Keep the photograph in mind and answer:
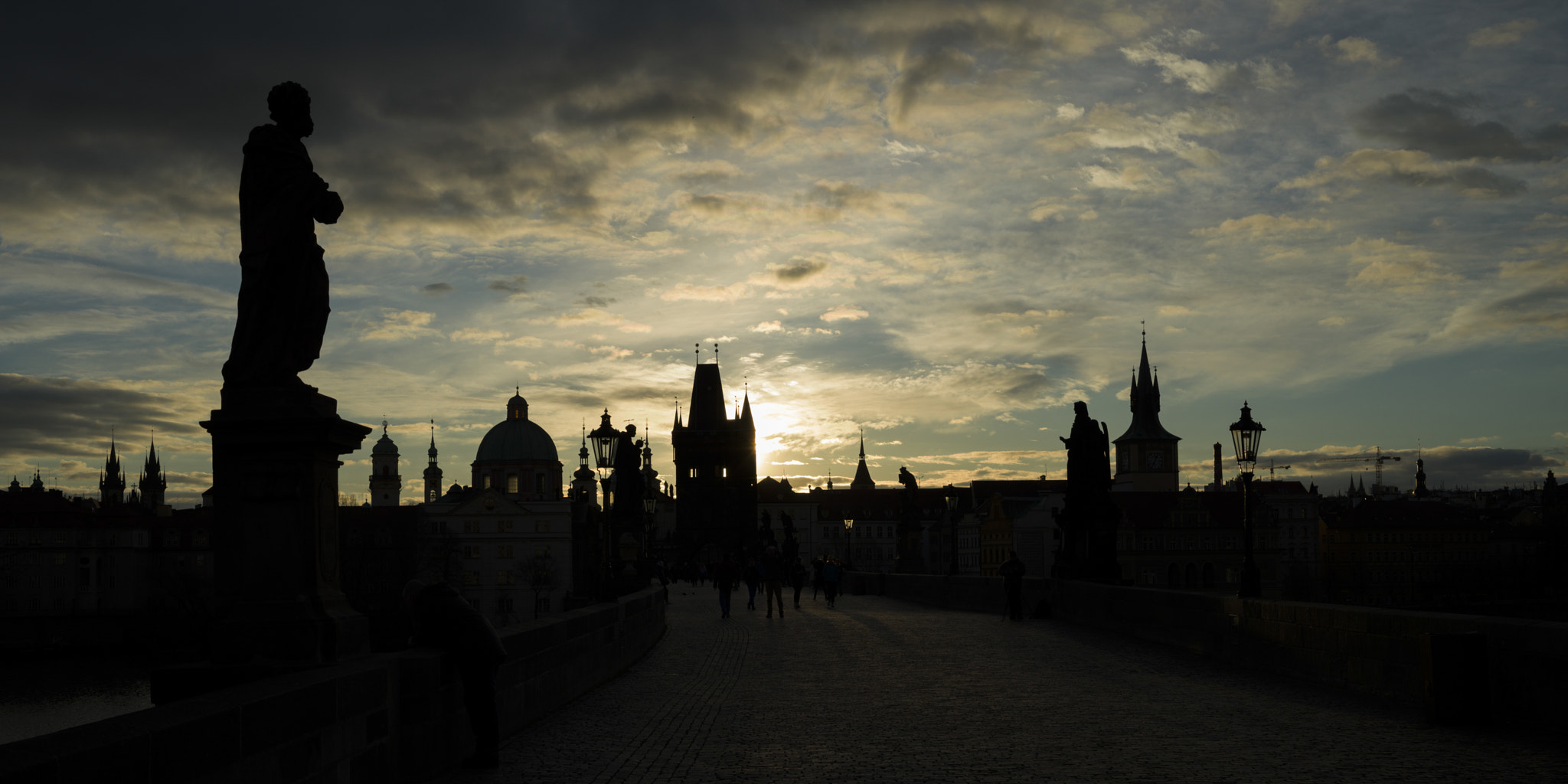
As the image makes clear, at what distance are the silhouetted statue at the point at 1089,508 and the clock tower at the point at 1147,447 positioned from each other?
168 meters

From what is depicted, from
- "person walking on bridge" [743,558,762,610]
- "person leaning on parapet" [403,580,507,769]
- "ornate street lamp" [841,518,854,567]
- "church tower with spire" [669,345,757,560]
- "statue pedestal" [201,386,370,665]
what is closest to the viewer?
"statue pedestal" [201,386,370,665]

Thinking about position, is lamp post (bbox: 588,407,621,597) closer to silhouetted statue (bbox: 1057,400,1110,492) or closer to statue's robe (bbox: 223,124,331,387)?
silhouetted statue (bbox: 1057,400,1110,492)

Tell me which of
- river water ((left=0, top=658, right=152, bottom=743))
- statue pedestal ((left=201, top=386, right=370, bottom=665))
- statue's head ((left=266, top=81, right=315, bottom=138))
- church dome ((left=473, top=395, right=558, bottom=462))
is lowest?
river water ((left=0, top=658, right=152, bottom=743))

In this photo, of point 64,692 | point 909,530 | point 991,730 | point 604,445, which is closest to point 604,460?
point 604,445

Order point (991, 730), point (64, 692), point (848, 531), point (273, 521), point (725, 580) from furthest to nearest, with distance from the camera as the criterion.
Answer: point (64, 692)
point (848, 531)
point (725, 580)
point (991, 730)
point (273, 521)

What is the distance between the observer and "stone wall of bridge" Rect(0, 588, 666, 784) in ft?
14.7

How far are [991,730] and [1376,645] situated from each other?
399cm

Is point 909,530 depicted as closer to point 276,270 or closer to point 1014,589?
point 1014,589

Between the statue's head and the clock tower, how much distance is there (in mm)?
191187

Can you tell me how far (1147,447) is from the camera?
196m

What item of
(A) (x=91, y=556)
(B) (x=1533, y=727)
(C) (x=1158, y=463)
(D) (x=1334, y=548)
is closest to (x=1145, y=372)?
(C) (x=1158, y=463)

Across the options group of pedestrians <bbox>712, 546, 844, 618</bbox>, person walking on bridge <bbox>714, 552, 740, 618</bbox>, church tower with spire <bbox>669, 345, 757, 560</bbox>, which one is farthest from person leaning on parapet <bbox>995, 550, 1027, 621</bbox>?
church tower with spire <bbox>669, 345, 757, 560</bbox>

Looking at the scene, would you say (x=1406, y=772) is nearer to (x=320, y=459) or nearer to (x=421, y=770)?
(x=421, y=770)

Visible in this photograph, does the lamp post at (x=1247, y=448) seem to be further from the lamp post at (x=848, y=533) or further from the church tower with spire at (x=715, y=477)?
the church tower with spire at (x=715, y=477)
